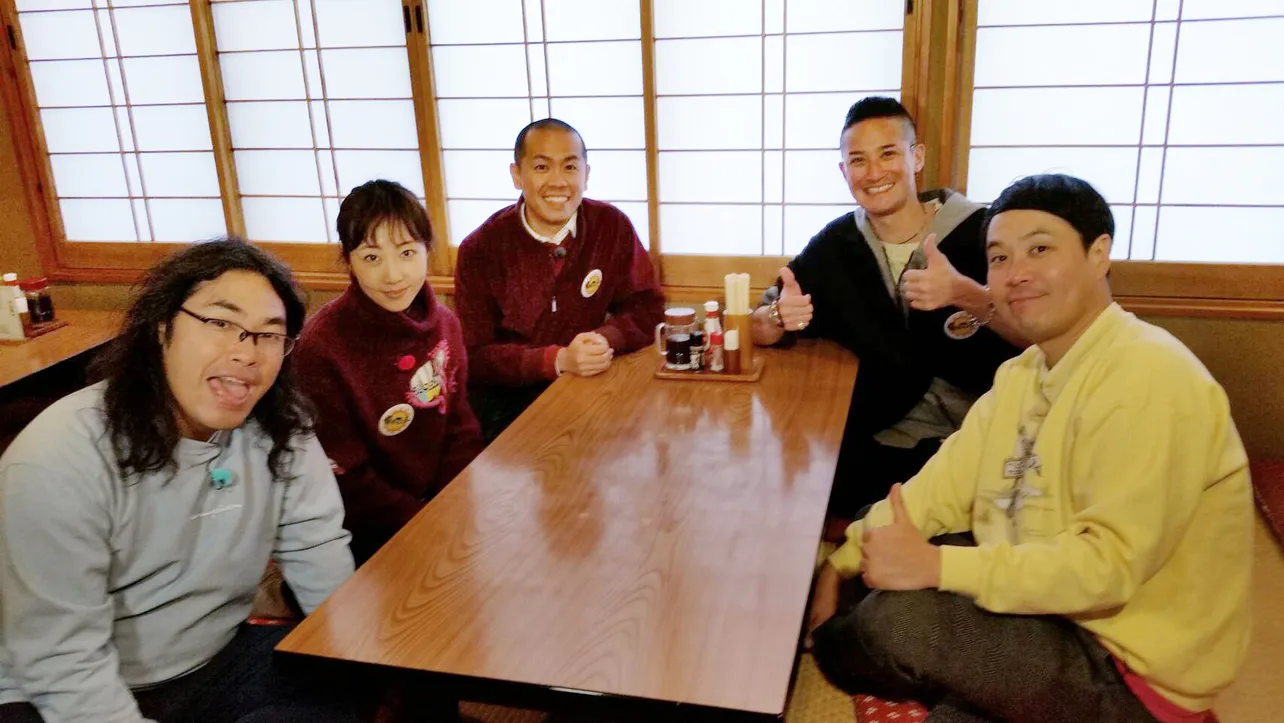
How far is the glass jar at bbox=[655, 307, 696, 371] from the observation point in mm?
2283

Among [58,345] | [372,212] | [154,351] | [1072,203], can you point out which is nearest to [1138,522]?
[1072,203]

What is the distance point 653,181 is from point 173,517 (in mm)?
2176

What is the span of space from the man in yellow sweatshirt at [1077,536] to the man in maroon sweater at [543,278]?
122cm

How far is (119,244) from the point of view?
399 centimetres

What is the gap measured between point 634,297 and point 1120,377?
1.67 m

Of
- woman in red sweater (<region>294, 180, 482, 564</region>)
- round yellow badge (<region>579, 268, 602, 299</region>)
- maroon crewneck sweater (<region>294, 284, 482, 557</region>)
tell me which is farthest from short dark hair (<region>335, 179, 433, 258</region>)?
round yellow badge (<region>579, 268, 602, 299</region>)

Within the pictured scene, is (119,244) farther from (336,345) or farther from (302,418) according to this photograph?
(302,418)

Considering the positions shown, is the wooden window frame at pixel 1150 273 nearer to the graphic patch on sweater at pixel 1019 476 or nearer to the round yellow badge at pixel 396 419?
the graphic patch on sweater at pixel 1019 476

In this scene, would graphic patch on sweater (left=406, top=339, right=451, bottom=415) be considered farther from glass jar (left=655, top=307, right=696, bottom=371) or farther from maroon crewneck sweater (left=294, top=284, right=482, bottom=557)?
glass jar (left=655, top=307, right=696, bottom=371)

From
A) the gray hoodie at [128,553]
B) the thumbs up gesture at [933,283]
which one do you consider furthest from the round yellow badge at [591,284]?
the gray hoodie at [128,553]

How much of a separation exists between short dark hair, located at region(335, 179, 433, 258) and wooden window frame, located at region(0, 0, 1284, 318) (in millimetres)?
1157

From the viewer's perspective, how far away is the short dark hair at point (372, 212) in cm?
213

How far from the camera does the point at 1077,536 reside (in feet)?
4.53

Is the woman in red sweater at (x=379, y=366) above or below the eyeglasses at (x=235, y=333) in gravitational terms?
below
